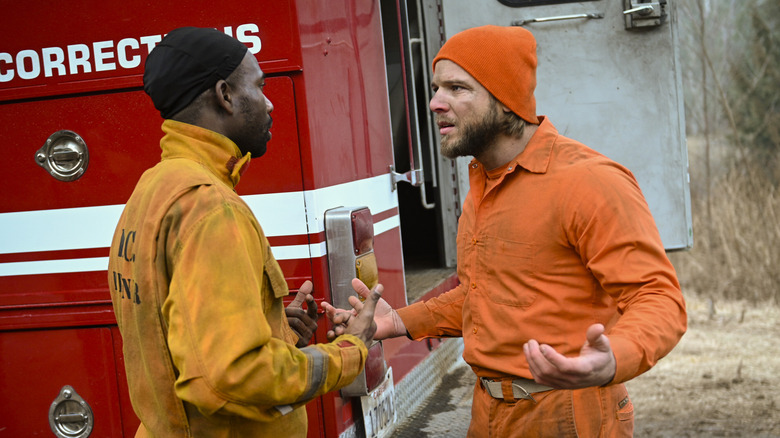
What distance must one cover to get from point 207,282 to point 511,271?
865mm

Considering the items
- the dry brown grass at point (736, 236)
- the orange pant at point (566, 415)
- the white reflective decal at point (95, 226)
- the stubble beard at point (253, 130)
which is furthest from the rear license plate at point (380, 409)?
the dry brown grass at point (736, 236)

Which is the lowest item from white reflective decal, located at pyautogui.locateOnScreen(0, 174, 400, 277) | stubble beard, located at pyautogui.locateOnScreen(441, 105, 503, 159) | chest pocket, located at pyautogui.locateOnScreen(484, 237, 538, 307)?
chest pocket, located at pyautogui.locateOnScreen(484, 237, 538, 307)

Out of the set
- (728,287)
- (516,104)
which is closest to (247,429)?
(516,104)

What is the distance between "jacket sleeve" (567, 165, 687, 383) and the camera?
1.89m

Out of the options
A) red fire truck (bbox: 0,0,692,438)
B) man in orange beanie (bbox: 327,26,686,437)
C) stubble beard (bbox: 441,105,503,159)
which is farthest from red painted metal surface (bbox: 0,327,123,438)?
stubble beard (bbox: 441,105,503,159)

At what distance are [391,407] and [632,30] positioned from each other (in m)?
2.19

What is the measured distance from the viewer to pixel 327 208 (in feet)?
9.30

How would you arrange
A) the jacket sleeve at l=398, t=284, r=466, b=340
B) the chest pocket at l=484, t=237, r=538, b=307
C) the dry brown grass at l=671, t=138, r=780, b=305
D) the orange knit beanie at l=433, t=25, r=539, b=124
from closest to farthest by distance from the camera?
the chest pocket at l=484, t=237, r=538, b=307, the orange knit beanie at l=433, t=25, r=539, b=124, the jacket sleeve at l=398, t=284, r=466, b=340, the dry brown grass at l=671, t=138, r=780, b=305

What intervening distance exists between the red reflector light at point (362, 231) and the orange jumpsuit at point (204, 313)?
2.55 feet

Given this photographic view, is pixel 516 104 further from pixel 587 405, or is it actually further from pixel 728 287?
pixel 728 287

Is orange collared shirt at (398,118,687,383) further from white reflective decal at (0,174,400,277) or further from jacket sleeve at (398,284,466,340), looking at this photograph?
white reflective decal at (0,174,400,277)

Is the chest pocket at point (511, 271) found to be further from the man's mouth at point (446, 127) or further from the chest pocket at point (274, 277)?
the chest pocket at point (274, 277)

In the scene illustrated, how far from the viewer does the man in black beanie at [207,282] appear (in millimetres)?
1757

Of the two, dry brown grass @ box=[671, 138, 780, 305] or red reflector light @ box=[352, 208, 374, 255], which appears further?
dry brown grass @ box=[671, 138, 780, 305]
